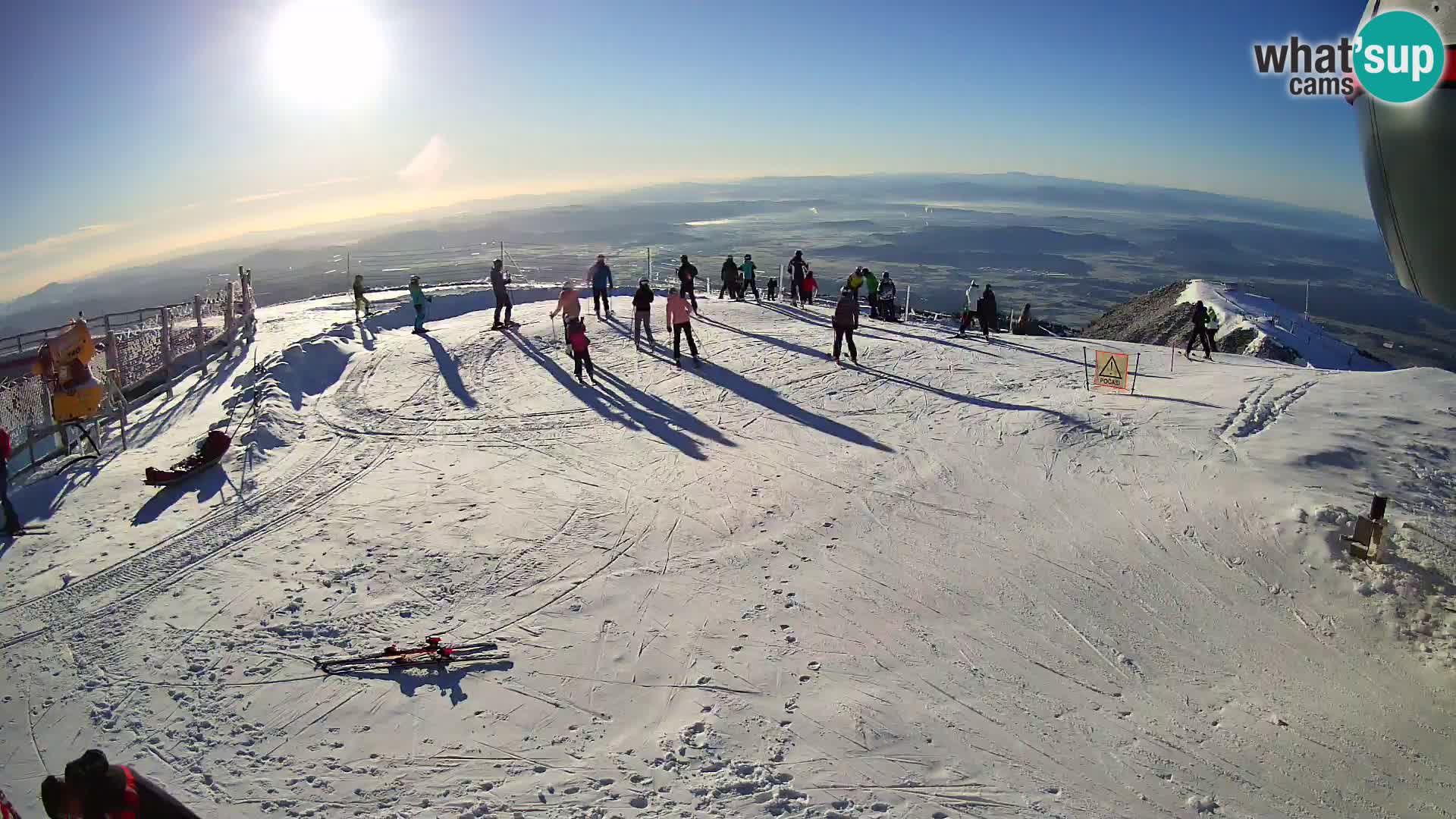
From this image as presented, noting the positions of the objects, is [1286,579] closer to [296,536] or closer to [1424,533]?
[1424,533]

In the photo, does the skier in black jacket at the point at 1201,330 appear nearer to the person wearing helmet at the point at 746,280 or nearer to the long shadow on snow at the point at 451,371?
the person wearing helmet at the point at 746,280

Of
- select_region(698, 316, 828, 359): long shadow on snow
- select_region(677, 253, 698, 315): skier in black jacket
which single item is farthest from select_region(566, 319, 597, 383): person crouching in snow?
select_region(677, 253, 698, 315): skier in black jacket

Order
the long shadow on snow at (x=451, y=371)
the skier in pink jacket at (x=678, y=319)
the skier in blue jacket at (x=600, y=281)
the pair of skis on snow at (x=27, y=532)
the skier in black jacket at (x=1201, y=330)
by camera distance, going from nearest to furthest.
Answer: the pair of skis on snow at (x=27, y=532) < the long shadow on snow at (x=451, y=371) < the skier in pink jacket at (x=678, y=319) < the skier in black jacket at (x=1201, y=330) < the skier in blue jacket at (x=600, y=281)

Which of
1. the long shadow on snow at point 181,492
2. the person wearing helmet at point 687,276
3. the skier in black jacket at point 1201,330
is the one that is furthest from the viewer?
the person wearing helmet at point 687,276

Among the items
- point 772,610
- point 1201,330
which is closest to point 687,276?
point 1201,330

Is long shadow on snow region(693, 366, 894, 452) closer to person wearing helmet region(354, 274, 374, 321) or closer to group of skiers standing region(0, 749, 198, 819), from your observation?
group of skiers standing region(0, 749, 198, 819)

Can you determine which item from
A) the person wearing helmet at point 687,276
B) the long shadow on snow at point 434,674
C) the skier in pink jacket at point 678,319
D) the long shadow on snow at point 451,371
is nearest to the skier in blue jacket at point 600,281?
the person wearing helmet at point 687,276
